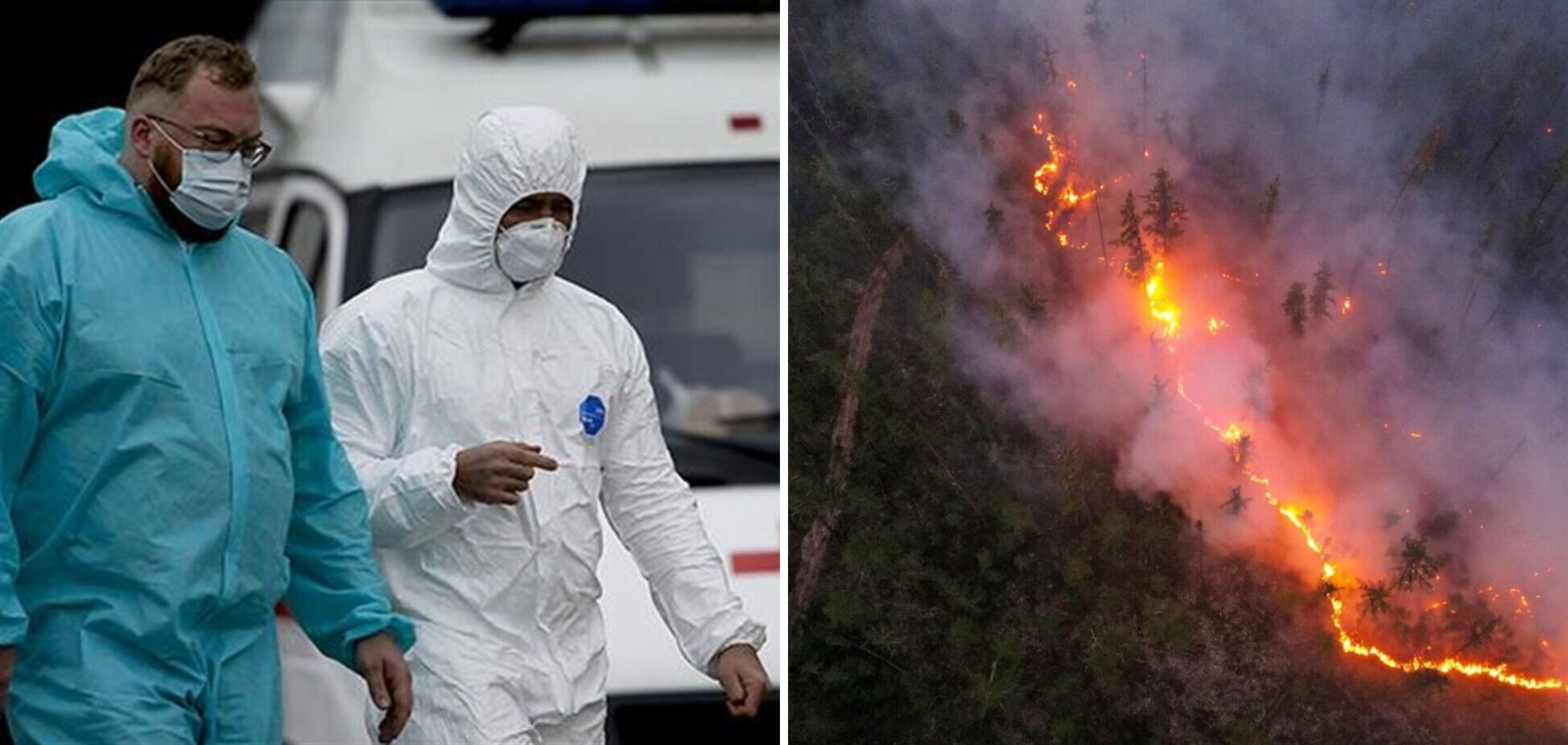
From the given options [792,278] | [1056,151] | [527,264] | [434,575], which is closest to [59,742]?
[434,575]

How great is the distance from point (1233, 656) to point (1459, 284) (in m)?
0.74

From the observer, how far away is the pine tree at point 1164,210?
519 cm

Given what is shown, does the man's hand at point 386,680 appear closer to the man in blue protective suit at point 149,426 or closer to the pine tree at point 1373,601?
the man in blue protective suit at point 149,426

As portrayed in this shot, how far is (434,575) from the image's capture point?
13.4 ft

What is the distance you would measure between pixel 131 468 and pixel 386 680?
1.57 feet

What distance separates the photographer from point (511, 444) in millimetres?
3930

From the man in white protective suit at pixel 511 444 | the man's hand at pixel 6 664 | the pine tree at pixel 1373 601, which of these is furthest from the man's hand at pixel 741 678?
the pine tree at pixel 1373 601

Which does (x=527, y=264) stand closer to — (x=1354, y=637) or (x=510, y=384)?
(x=510, y=384)

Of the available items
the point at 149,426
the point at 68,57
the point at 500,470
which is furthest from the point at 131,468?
the point at 68,57

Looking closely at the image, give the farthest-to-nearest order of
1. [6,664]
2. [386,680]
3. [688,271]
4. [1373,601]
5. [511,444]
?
[688,271], [1373,601], [511,444], [386,680], [6,664]

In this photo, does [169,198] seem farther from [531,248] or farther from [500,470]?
[531,248]

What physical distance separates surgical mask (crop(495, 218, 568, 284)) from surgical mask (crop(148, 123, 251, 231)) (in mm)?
605

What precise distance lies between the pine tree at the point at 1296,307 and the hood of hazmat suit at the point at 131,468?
2061mm

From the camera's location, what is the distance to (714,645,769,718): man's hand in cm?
415
